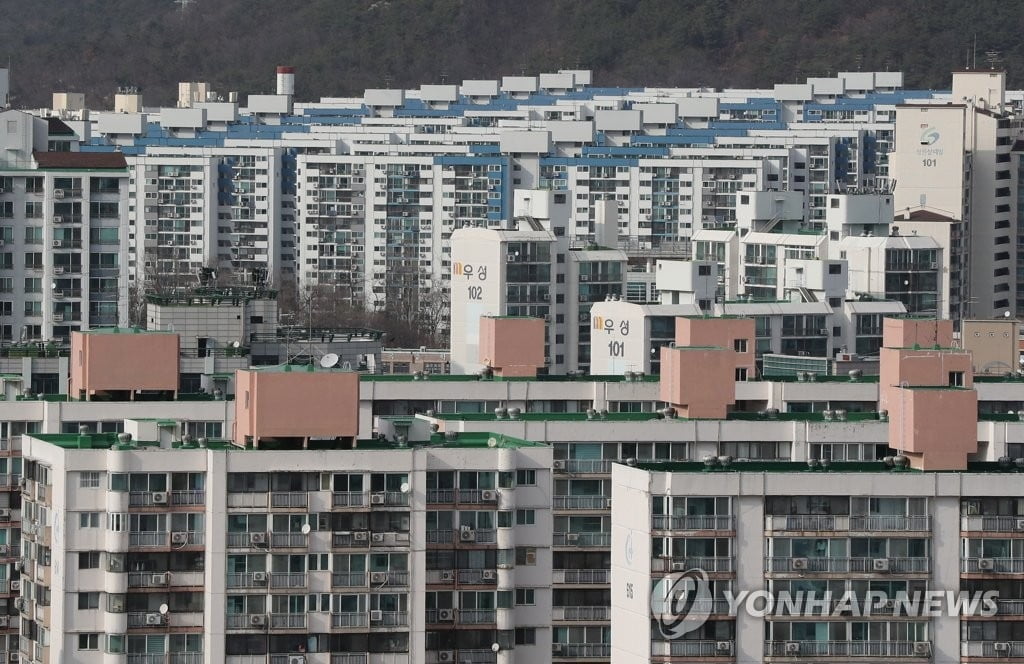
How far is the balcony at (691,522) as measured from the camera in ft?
166

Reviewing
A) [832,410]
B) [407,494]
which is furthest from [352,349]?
[407,494]

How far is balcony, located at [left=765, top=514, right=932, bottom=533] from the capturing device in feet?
168

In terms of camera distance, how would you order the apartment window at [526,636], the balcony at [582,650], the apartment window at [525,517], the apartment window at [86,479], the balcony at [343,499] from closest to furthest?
the balcony at [343,499]
the apartment window at [86,479]
the apartment window at [525,517]
the apartment window at [526,636]
the balcony at [582,650]

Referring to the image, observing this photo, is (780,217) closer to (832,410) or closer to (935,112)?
(935,112)

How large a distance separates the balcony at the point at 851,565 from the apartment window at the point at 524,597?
6373 millimetres

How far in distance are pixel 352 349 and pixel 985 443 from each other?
26673mm

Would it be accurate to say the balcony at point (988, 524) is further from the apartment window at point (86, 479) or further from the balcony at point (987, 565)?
the apartment window at point (86, 479)

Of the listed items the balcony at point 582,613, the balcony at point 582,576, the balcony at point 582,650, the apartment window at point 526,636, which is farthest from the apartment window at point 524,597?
the balcony at point 582,576

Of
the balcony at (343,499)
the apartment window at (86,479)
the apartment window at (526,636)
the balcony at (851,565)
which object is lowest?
the apartment window at (526,636)

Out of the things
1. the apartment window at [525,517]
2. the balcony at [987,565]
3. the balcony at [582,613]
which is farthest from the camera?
the balcony at [582,613]

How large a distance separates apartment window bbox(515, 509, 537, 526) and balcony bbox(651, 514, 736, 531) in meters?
5.99

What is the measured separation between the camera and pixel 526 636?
186ft

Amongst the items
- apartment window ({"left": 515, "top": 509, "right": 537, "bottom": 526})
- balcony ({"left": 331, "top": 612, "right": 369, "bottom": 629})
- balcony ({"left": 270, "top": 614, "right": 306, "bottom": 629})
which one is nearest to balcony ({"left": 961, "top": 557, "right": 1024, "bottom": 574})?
apartment window ({"left": 515, "top": 509, "right": 537, "bottom": 526})

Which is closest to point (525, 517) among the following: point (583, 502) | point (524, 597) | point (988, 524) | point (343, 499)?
point (524, 597)
